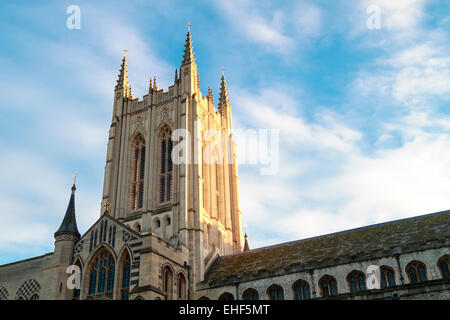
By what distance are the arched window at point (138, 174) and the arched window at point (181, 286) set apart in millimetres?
11849

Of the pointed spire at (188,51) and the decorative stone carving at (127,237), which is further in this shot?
the pointed spire at (188,51)

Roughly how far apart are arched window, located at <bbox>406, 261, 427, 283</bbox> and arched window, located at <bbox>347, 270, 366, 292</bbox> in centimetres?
312

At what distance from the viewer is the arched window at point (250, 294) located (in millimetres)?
37766

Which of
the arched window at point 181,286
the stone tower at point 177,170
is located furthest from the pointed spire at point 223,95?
the arched window at point 181,286

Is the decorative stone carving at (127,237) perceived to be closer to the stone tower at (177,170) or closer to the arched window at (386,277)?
the stone tower at (177,170)

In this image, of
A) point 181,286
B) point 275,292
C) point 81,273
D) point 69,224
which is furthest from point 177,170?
point 275,292

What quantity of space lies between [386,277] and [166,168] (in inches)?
981

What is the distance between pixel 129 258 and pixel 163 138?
18.7 meters

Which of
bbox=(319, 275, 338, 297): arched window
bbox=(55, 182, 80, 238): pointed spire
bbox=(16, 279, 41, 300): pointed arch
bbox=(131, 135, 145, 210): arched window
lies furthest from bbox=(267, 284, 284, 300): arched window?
bbox=(16, 279, 41, 300): pointed arch

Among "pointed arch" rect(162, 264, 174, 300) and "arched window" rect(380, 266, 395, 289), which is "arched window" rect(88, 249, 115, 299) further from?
"arched window" rect(380, 266, 395, 289)

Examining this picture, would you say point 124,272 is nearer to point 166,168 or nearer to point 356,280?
point 166,168

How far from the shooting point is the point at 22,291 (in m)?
41.3
